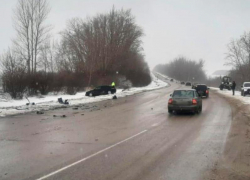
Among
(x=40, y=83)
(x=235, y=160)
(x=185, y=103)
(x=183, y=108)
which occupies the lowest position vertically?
(x=235, y=160)

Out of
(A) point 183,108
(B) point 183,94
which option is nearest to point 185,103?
(A) point 183,108

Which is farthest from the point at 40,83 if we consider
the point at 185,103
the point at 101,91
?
the point at 185,103

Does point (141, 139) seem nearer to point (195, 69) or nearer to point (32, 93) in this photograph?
point (32, 93)

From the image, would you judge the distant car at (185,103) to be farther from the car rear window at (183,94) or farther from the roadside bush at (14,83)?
the roadside bush at (14,83)

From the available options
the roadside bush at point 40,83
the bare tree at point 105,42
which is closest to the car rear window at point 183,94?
the roadside bush at point 40,83

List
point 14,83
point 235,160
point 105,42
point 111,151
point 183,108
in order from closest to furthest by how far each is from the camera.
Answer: point 235,160 → point 111,151 → point 183,108 → point 14,83 → point 105,42

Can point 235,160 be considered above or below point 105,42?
below

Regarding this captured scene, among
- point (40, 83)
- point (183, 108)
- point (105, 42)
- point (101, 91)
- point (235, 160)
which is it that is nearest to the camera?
point (235, 160)

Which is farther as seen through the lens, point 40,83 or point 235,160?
point 40,83

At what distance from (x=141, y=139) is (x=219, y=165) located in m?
3.41

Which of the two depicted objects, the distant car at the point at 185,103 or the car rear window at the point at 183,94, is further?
the car rear window at the point at 183,94

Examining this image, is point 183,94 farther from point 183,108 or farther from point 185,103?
point 183,108

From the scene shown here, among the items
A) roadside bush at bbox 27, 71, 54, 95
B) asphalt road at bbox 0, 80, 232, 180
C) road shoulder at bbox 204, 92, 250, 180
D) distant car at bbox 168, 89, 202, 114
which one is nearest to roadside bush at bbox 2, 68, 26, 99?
roadside bush at bbox 27, 71, 54, 95

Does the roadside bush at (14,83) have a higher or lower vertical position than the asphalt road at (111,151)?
higher
